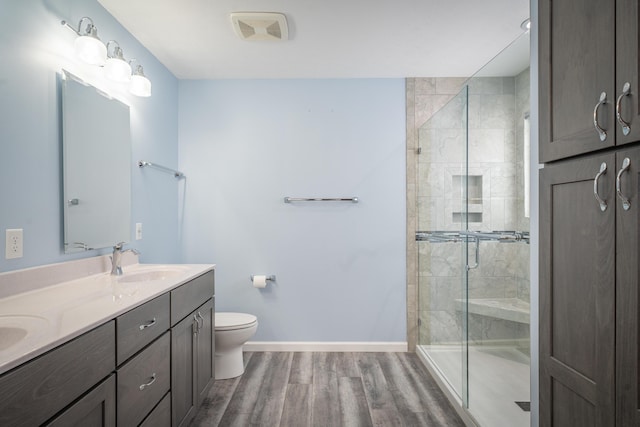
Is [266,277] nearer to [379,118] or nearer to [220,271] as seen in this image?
[220,271]

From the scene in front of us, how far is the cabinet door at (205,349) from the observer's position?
2.10m

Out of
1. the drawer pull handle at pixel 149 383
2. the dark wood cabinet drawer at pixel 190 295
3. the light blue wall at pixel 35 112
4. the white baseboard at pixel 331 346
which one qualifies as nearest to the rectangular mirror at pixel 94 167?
A: the light blue wall at pixel 35 112

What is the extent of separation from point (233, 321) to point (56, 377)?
169 centimetres

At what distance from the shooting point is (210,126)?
3.17 metres

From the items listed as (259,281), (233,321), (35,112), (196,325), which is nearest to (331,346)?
(259,281)

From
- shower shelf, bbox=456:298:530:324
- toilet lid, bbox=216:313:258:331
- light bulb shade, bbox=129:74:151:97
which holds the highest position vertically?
light bulb shade, bbox=129:74:151:97

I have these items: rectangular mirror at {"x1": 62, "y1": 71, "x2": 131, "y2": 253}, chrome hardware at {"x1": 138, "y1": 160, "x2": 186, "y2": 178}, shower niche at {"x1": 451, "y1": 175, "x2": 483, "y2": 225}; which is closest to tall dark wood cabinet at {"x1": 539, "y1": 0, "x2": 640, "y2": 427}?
shower niche at {"x1": 451, "y1": 175, "x2": 483, "y2": 225}

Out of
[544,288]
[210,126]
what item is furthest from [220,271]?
[544,288]

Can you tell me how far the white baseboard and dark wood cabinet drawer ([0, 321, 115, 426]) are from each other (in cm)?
200

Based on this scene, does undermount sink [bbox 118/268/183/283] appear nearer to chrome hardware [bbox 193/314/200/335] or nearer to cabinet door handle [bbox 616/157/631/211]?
chrome hardware [bbox 193/314/200/335]

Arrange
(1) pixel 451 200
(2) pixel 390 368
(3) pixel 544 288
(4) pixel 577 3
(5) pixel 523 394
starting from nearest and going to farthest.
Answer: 1. (4) pixel 577 3
2. (3) pixel 544 288
3. (5) pixel 523 394
4. (1) pixel 451 200
5. (2) pixel 390 368

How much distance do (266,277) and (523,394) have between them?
6.60 feet

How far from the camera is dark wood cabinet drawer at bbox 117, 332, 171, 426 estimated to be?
4.27 ft

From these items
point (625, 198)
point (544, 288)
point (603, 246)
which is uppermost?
point (625, 198)
